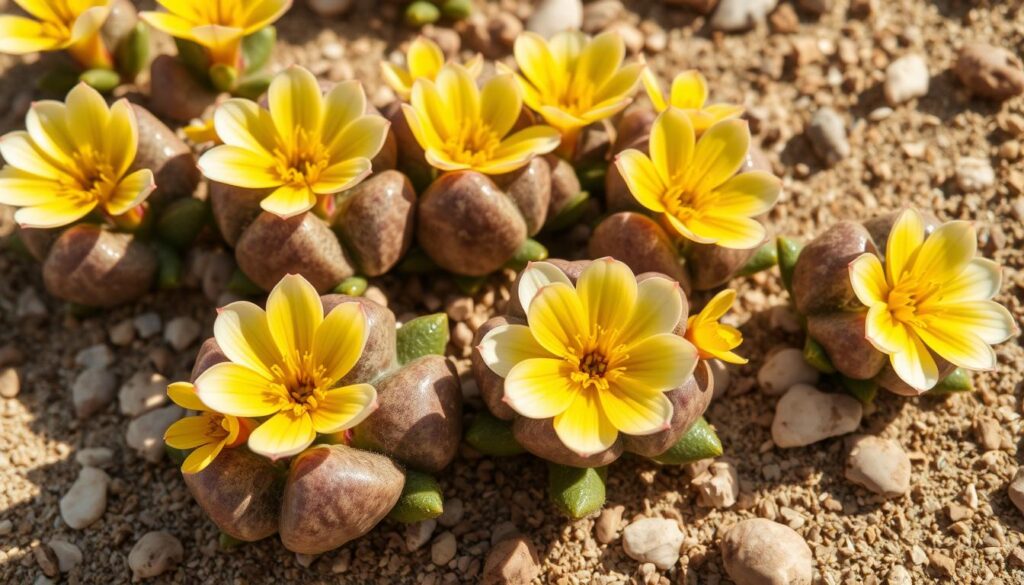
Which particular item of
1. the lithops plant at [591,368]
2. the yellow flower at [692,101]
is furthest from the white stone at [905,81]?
the lithops plant at [591,368]

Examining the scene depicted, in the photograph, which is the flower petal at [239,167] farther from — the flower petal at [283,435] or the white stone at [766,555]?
the white stone at [766,555]

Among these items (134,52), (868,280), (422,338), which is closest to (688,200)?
(868,280)

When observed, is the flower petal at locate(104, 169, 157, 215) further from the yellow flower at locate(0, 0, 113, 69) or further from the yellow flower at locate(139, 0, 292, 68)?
the yellow flower at locate(0, 0, 113, 69)

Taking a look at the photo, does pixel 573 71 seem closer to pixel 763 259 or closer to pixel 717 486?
pixel 763 259

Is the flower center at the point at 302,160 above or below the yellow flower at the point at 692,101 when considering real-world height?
below

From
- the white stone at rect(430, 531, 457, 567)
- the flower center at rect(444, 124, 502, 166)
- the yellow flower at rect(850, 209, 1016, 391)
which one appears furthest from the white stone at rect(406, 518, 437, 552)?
the yellow flower at rect(850, 209, 1016, 391)
